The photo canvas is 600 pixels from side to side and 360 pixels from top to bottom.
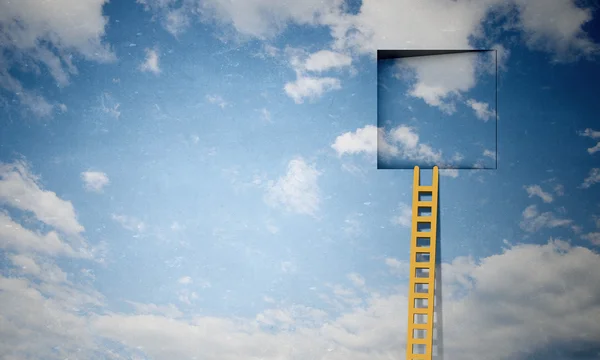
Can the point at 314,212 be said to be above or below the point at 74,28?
below

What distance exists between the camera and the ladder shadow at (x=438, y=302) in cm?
342

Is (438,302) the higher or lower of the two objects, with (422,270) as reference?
lower

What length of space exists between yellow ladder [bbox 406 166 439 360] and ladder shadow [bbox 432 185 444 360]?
50 mm

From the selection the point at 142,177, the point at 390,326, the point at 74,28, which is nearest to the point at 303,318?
the point at 390,326

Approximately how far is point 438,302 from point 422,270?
20cm

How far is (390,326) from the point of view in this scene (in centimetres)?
346

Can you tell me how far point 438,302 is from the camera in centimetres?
344

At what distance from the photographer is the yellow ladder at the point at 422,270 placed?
10.9 ft

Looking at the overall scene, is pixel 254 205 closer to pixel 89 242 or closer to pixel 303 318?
pixel 303 318

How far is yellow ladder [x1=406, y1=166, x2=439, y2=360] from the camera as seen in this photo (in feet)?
10.9

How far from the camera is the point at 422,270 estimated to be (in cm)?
347

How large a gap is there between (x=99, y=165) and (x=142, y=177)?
272 millimetres

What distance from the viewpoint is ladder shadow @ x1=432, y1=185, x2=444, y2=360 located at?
342 centimetres

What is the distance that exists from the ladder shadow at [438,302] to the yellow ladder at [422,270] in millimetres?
50
